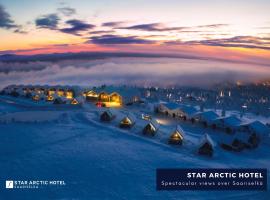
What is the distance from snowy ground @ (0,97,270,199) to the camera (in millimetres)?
18406

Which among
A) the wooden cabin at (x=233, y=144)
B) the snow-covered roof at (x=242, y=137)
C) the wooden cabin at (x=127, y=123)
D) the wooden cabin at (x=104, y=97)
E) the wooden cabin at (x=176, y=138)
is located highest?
the wooden cabin at (x=104, y=97)

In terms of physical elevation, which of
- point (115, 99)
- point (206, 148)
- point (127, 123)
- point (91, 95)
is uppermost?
point (91, 95)

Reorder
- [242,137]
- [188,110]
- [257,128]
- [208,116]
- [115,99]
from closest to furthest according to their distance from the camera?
[242,137] < [257,128] < [208,116] < [188,110] < [115,99]

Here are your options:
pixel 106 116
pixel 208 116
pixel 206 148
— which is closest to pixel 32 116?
pixel 106 116

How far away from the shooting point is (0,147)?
26.7 metres

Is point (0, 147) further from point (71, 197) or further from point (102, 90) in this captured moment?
point (102, 90)

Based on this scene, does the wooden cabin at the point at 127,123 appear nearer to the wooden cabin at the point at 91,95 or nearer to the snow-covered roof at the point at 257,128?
the snow-covered roof at the point at 257,128

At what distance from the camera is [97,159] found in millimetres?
24328

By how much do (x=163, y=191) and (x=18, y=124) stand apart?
25752mm

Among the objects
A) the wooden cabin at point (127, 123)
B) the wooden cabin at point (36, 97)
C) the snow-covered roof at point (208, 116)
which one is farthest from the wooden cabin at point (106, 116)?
the wooden cabin at point (36, 97)

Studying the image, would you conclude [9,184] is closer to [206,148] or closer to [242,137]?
[206,148]

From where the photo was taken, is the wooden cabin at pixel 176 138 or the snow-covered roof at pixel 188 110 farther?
the snow-covered roof at pixel 188 110

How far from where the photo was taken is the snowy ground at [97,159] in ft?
60.4

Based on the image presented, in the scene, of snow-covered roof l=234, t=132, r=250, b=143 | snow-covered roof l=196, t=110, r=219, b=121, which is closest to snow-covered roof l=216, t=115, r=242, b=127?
snow-covered roof l=196, t=110, r=219, b=121
